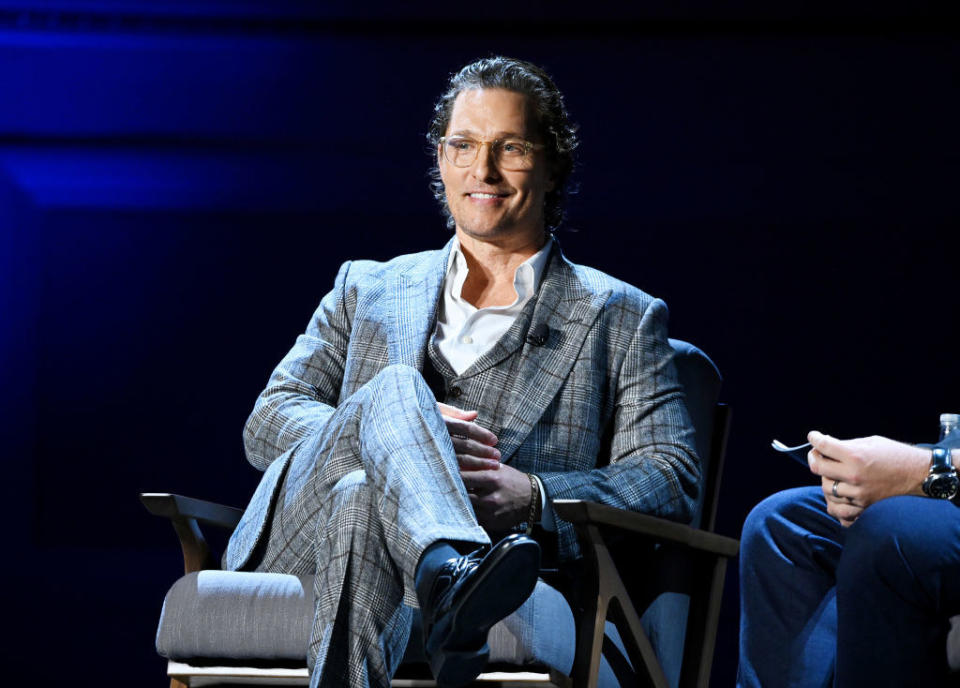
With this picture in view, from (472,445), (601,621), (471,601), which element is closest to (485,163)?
(472,445)

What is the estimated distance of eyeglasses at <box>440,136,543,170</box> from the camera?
111 inches

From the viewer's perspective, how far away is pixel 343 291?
286 cm

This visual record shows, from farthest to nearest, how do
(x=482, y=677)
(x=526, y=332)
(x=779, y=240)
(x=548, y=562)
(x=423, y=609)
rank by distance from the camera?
(x=779, y=240) < (x=526, y=332) < (x=548, y=562) < (x=482, y=677) < (x=423, y=609)

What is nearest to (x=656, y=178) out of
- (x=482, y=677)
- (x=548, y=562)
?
(x=548, y=562)

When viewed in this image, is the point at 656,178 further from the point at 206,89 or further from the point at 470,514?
the point at 470,514

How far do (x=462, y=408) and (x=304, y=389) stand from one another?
349 millimetres

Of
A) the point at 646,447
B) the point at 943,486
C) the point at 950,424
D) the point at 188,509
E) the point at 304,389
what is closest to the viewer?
the point at 943,486

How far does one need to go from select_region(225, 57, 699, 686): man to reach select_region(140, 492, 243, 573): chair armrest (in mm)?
78

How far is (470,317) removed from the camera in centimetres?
279

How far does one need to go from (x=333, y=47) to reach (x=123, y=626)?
2008 mm

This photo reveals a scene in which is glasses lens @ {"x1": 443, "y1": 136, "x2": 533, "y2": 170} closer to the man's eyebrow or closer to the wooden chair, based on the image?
the man's eyebrow

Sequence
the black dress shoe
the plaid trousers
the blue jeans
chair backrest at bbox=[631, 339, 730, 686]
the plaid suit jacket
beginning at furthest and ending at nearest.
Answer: the plaid suit jacket
chair backrest at bbox=[631, 339, 730, 686]
the blue jeans
the plaid trousers
the black dress shoe

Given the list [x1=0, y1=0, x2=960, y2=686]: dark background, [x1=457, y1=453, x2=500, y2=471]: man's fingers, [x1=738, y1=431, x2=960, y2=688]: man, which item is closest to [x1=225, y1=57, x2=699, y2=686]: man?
[x1=457, y1=453, x2=500, y2=471]: man's fingers

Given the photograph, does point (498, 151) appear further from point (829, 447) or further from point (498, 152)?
point (829, 447)
